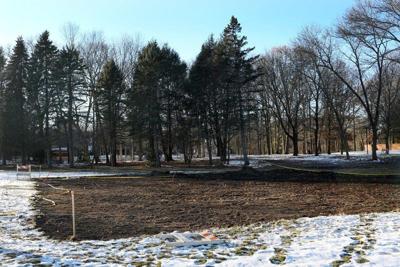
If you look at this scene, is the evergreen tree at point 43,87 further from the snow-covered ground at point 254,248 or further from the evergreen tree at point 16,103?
the snow-covered ground at point 254,248

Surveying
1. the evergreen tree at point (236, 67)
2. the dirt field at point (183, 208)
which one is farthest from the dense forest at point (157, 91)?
the dirt field at point (183, 208)

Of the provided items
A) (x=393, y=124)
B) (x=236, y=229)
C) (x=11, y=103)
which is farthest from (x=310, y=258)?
(x=393, y=124)

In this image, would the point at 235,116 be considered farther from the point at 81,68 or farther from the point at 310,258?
the point at 310,258

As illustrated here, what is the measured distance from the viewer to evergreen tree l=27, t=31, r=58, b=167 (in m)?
44.4

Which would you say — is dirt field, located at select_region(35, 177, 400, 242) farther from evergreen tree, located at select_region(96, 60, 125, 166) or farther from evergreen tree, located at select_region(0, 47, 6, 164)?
evergreen tree, located at select_region(96, 60, 125, 166)

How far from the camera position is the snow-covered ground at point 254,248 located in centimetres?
686

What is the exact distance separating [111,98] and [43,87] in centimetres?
769

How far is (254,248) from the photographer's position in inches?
304

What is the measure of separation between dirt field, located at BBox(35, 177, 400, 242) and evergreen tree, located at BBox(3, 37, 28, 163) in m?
28.7

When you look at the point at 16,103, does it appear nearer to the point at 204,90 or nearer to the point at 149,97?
the point at 149,97

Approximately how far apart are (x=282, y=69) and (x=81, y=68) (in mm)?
25767

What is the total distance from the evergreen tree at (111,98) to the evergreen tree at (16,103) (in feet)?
24.9

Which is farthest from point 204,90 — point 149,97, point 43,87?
point 43,87

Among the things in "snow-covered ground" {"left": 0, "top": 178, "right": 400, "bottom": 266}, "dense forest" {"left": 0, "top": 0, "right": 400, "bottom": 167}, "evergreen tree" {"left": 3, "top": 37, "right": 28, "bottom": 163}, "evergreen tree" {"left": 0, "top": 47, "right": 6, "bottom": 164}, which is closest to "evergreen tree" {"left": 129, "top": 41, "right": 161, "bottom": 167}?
"dense forest" {"left": 0, "top": 0, "right": 400, "bottom": 167}
